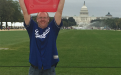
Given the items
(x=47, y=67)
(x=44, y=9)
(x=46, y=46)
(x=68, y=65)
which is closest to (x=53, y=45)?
(x=46, y=46)

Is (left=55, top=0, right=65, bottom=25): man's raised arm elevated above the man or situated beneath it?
elevated above

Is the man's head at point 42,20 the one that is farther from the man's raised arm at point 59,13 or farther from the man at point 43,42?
the man's raised arm at point 59,13

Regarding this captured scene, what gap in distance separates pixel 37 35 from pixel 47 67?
526 millimetres

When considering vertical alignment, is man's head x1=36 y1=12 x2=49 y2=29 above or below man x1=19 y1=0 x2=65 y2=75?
above

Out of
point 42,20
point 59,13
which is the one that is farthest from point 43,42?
point 59,13

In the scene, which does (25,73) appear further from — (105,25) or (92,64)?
(105,25)

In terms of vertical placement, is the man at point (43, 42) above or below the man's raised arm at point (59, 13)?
below

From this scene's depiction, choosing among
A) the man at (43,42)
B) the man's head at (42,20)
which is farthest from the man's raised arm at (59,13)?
the man's head at (42,20)

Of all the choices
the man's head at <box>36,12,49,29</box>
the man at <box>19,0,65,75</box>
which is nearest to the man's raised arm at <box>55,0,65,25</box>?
the man at <box>19,0,65,75</box>

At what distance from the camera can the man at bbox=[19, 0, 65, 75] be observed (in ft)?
12.0

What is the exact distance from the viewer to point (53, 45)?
377 cm

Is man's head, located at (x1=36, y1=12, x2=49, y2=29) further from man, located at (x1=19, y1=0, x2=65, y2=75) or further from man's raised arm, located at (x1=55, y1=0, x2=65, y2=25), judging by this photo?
man's raised arm, located at (x1=55, y1=0, x2=65, y2=25)

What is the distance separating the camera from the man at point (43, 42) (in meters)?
3.67

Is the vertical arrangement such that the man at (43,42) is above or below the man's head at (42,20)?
below
